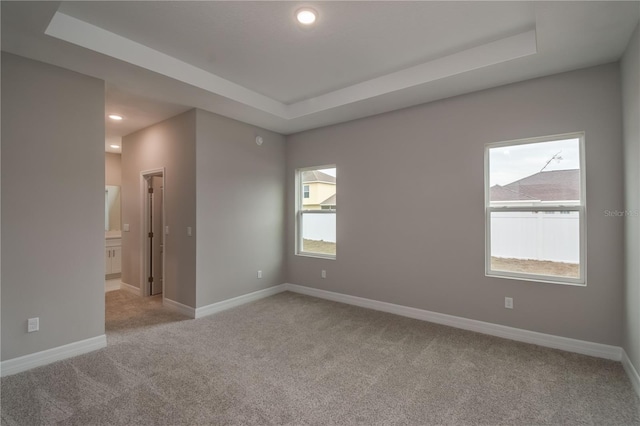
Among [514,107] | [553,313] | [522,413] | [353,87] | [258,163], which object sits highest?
[353,87]

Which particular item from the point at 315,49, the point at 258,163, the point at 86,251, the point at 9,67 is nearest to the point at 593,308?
the point at 315,49

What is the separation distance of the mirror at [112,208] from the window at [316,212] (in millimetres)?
4606

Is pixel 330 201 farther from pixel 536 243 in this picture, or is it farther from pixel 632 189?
pixel 632 189

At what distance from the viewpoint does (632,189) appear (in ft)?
8.25

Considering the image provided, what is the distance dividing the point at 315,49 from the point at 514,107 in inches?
90.0

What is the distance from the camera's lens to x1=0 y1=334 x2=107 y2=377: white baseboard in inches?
102

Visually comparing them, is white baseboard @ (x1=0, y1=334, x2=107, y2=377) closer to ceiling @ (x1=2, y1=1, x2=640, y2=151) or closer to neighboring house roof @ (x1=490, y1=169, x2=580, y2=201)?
ceiling @ (x1=2, y1=1, x2=640, y2=151)

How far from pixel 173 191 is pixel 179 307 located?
5.56 ft

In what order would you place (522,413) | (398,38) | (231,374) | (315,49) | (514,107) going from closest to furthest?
1. (522,413)
2. (231,374)
3. (398,38)
4. (315,49)
5. (514,107)

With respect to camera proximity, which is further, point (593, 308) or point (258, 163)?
point (258, 163)

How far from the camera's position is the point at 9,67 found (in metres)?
2.62

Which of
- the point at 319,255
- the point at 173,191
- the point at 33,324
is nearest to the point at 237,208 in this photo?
the point at 173,191

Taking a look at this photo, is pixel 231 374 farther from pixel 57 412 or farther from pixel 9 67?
pixel 9 67

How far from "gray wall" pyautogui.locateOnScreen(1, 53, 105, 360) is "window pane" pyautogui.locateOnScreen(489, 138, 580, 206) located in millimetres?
4458
